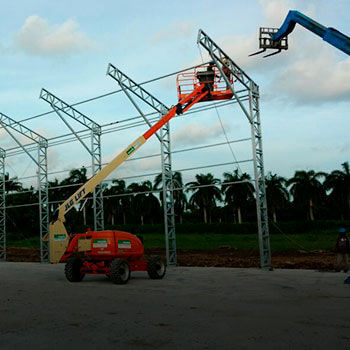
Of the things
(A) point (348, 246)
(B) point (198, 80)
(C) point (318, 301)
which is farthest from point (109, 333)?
(B) point (198, 80)

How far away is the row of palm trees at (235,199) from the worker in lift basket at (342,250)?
145ft

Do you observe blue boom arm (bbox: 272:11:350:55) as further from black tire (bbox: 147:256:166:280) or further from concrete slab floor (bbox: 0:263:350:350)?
black tire (bbox: 147:256:166:280)

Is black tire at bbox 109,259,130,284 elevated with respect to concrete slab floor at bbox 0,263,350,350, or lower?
elevated

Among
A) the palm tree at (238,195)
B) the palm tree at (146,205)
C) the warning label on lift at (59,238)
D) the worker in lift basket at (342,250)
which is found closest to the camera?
the worker in lift basket at (342,250)

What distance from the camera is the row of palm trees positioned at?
63312 mm

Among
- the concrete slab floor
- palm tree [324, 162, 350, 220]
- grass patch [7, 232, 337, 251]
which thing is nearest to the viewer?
the concrete slab floor

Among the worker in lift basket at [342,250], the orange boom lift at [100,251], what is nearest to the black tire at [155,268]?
the orange boom lift at [100,251]

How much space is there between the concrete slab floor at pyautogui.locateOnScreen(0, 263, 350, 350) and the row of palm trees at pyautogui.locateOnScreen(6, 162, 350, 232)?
154 feet

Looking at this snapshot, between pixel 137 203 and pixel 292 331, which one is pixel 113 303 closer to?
pixel 292 331

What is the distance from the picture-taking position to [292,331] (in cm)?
735

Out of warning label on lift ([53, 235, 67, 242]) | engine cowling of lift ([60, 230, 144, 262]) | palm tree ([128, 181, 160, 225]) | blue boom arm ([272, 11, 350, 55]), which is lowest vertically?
engine cowling of lift ([60, 230, 144, 262])

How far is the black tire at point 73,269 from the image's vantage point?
15.6 metres

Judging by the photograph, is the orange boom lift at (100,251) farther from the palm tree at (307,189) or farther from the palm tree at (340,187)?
the palm tree at (340,187)

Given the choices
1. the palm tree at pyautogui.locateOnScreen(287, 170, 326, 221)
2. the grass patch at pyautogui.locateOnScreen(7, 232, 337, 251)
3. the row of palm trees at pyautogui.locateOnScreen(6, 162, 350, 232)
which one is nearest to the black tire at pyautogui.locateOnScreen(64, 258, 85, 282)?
the grass patch at pyautogui.locateOnScreen(7, 232, 337, 251)
